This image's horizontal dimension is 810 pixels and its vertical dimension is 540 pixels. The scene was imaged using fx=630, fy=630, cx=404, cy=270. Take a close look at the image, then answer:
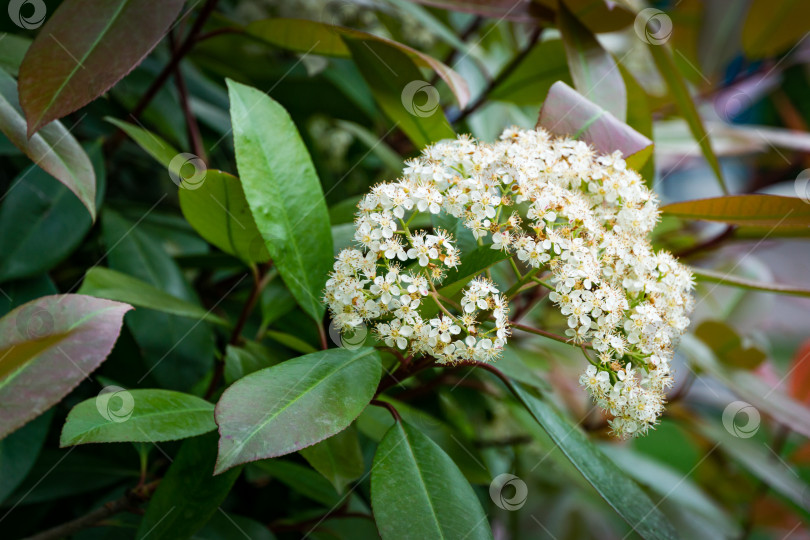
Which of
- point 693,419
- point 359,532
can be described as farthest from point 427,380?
point 693,419

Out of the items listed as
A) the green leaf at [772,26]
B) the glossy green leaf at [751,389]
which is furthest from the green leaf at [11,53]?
the green leaf at [772,26]

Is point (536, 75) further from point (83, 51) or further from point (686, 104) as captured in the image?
point (83, 51)

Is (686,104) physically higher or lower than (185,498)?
higher

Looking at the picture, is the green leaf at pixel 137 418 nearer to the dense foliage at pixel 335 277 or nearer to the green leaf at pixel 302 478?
the dense foliage at pixel 335 277

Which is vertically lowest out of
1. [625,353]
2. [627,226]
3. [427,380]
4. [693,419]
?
[693,419]

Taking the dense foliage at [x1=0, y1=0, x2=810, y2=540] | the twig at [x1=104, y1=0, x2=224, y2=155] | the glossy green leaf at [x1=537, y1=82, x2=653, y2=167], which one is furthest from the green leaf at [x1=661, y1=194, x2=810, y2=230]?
the twig at [x1=104, y1=0, x2=224, y2=155]

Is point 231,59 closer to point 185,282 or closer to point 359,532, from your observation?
point 185,282

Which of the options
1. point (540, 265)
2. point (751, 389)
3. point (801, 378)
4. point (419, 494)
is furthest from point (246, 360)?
point (801, 378)
